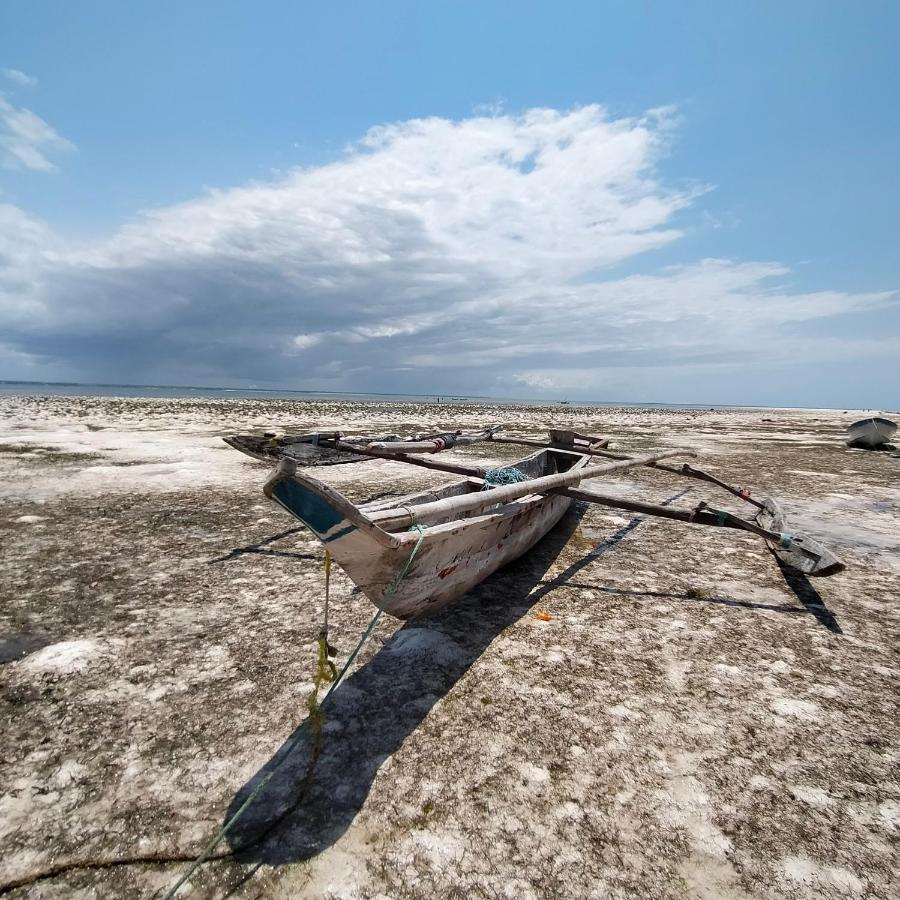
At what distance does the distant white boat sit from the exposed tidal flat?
1609cm

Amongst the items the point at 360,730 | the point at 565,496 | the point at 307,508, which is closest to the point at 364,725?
the point at 360,730

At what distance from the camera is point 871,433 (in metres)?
18.5

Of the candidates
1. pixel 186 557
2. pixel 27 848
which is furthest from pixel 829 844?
pixel 186 557

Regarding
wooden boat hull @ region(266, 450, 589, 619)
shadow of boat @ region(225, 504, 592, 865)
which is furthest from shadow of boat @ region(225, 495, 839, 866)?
wooden boat hull @ region(266, 450, 589, 619)

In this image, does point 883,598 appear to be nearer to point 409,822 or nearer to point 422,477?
point 409,822

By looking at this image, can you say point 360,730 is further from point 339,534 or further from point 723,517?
point 723,517

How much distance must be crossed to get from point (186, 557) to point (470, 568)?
150 inches

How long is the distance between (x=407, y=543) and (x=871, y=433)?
22420 mm

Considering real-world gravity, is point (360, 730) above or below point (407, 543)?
below

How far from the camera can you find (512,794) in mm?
2586

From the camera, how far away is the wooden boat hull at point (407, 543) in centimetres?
261

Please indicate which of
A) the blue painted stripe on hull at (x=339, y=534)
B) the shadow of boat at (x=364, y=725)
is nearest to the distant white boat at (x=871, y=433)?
the shadow of boat at (x=364, y=725)

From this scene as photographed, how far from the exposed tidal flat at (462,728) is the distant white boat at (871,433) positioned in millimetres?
16085

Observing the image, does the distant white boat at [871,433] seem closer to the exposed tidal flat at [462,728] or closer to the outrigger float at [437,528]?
the outrigger float at [437,528]
